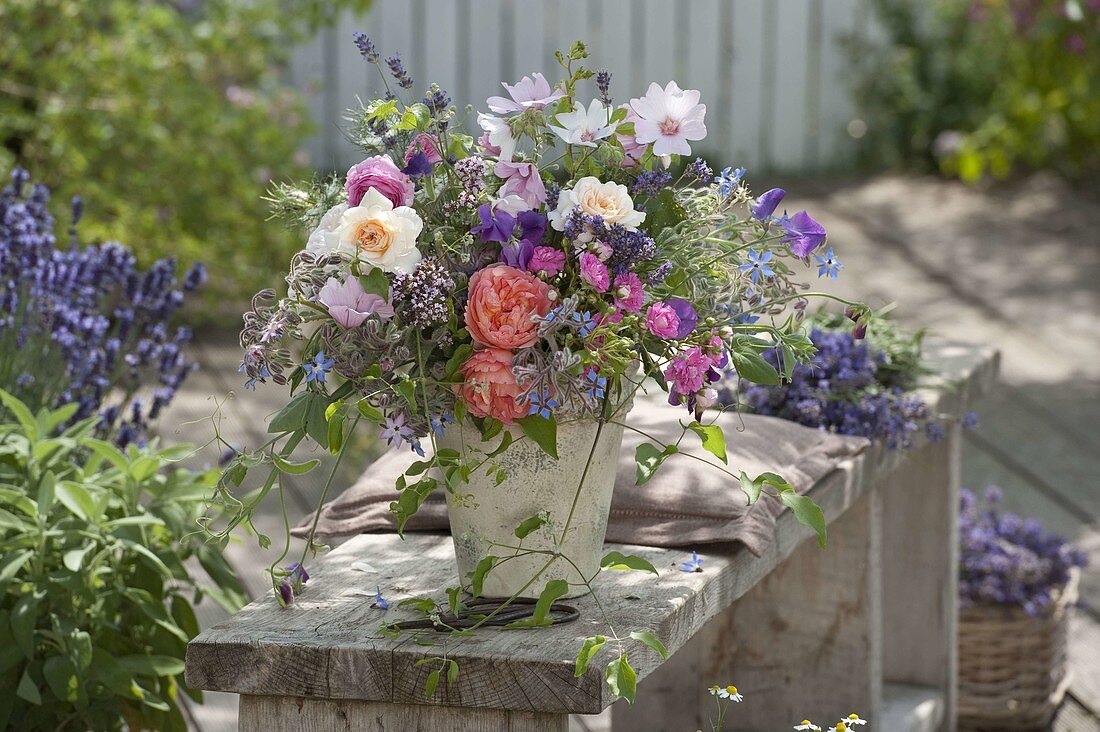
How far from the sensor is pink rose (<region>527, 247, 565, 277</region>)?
1.26 meters

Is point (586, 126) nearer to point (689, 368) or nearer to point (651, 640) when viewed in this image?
point (689, 368)

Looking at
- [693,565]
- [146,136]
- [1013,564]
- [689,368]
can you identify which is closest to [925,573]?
[1013,564]

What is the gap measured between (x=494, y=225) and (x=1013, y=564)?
1.76 metres

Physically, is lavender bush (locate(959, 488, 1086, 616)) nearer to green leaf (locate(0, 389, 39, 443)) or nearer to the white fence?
green leaf (locate(0, 389, 39, 443))

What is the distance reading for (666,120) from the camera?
4.31 ft

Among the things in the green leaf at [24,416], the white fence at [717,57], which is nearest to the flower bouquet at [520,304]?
the green leaf at [24,416]

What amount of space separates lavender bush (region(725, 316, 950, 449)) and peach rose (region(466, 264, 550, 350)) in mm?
848

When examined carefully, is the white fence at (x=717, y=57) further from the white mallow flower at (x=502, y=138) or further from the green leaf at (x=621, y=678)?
the green leaf at (x=621, y=678)

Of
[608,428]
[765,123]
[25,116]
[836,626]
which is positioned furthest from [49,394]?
[765,123]

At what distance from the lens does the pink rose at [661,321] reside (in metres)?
Result: 1.28

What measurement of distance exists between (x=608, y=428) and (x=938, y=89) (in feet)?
17.7

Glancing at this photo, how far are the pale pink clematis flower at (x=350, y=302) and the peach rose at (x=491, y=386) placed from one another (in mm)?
92

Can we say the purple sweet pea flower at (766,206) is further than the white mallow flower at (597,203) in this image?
Yes

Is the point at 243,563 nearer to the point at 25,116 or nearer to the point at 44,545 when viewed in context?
the point at 44,545
